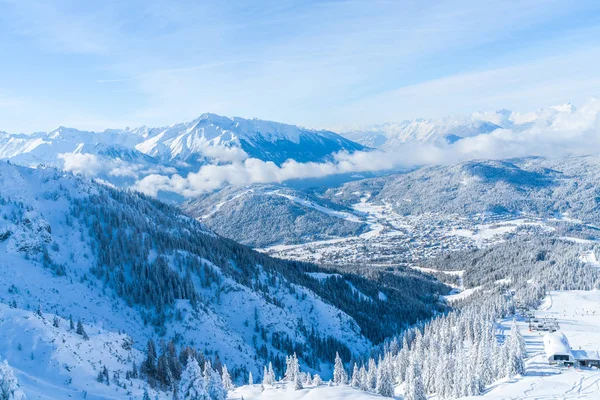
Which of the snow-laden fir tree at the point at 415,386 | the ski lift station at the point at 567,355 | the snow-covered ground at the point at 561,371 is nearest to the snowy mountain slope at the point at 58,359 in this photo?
the snow-laden fir tree at the point at 415,386

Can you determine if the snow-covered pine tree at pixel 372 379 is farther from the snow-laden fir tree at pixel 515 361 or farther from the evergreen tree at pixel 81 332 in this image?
the evergreen tree at pixel 81 332

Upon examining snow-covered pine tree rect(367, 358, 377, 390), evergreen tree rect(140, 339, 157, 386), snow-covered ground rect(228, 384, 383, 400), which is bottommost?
snow-covered pine tree rect(367, 358, 377, 390)

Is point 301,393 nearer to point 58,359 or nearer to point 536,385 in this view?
point 536,385

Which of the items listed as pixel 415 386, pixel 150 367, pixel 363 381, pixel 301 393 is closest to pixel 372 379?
pixel 363 381

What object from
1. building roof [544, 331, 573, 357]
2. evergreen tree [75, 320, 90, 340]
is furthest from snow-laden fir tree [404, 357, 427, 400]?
evergreen tree [75, 320, 90, 340]

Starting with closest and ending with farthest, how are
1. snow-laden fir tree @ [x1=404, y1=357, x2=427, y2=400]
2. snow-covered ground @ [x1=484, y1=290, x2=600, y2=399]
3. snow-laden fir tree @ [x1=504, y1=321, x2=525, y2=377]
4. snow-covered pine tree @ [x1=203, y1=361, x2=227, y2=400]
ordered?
snow-covered pine tree @ [x1=203, y1=361, x2=227, y2=400] < snow-covered ground @ [x1=484, y1=290, x2=600, y2=399] < snow-laden fir tree @ [x1=404, y1=357, x2=427, y2=400] < snow-laden fir tree @ [x1=504, y1=321, x2=525, y2=377]

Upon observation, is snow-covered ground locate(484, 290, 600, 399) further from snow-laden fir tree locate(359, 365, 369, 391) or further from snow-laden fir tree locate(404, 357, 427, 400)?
snow-laden fir tree locate(359, 365, 369, 391)

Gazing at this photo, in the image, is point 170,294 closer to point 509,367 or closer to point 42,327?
point 42,327
